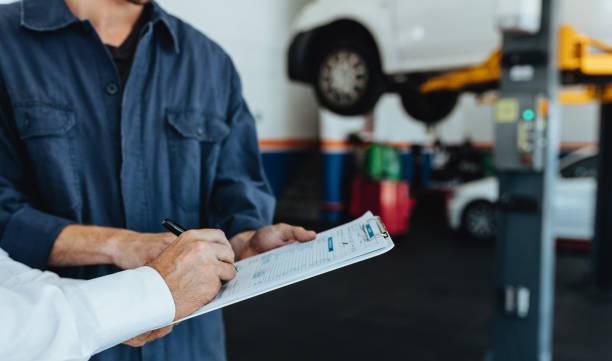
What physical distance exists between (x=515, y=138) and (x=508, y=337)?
96 centimetres

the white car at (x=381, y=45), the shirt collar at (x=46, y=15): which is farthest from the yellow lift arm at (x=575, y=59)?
the shirt collar at (x=46, y=15)

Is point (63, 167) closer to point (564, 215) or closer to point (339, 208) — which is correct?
point (564, 215)

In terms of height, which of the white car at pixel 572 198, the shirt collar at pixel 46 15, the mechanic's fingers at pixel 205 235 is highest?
the shirt collar at pixel 46 15

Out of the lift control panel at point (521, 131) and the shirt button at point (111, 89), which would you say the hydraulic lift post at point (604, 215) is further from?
the shirt button at point (111, 89)

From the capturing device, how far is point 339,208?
23.0ft

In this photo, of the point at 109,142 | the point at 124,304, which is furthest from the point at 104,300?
the point at 109,142

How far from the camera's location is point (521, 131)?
215cm

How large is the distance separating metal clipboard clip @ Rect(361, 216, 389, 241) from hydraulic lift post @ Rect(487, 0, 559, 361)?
162 cm

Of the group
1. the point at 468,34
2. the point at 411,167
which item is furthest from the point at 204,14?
the point at 411,167

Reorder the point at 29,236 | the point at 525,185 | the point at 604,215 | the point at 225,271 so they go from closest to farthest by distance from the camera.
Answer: the point at 225,271 → the point at 29,236 → the point at 525,185 → the point at 604,215

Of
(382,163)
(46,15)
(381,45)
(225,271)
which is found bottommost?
(382,163)

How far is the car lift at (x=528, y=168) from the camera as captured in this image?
2.14 m

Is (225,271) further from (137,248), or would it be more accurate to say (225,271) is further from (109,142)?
(109,142)

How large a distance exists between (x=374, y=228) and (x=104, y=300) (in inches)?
14.9
